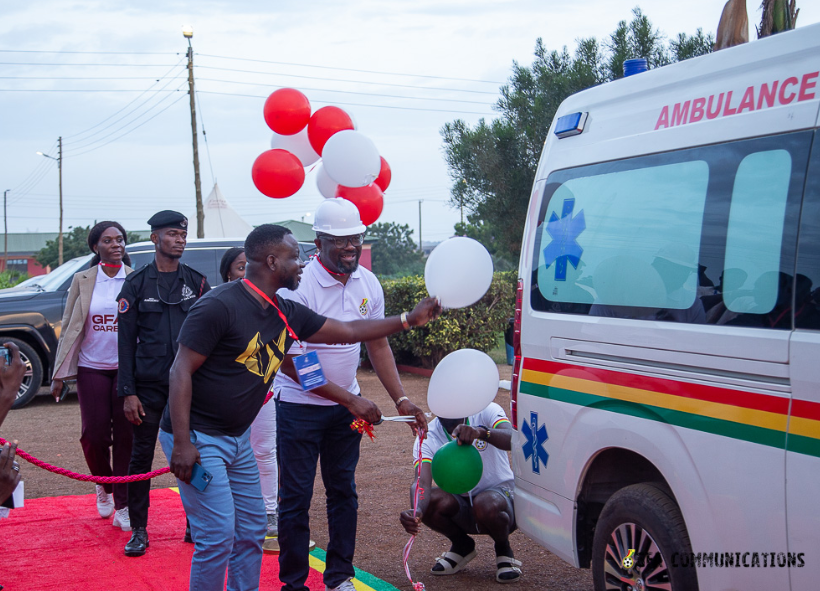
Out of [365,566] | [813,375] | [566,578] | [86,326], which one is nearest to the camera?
[813,375]

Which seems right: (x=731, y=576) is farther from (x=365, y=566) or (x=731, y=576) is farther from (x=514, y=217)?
(x=514, y=217)

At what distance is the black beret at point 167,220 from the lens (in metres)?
4.82

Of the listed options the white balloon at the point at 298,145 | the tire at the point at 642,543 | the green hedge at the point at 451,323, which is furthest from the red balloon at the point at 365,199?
the green hedge at the point at 451,323

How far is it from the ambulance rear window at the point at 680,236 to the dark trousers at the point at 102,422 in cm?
307

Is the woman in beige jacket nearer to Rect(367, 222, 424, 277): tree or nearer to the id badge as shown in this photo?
the id badge

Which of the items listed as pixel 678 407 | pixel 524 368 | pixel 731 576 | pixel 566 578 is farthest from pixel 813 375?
pixel 566 578

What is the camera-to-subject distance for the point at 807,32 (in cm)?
256

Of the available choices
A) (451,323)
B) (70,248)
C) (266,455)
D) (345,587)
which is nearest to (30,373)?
(451,323)

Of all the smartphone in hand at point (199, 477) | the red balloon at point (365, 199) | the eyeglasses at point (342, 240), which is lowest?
the smartphone in hand at point (199, 477)

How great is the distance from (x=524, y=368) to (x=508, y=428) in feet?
2.66

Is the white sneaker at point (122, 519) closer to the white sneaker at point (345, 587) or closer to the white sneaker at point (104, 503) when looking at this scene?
the white sneaker at point (104, 503)

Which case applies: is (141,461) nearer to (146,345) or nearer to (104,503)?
(146,345)

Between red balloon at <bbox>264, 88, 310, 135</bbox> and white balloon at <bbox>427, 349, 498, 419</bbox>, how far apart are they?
9.65 ft

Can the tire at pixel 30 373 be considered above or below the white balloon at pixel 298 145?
below
